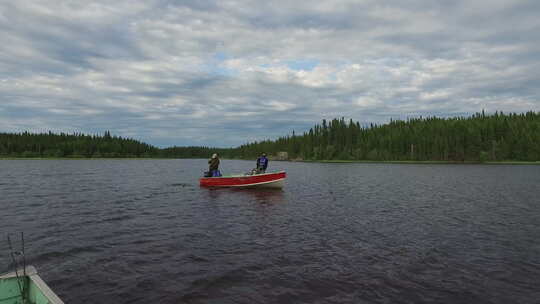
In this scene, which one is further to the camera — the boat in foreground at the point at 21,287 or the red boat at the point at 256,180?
the red boat at the point at 256,180

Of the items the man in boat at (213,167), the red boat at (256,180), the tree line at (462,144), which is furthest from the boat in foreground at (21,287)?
the tree line at (462,144)

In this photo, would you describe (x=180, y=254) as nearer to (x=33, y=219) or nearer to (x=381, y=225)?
(x=381, y=225)

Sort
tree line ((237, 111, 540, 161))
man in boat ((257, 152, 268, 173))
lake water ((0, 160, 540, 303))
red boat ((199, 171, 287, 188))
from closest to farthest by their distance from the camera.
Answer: lake water ((0, 160, 540, 303)) → red boat ((199, 171, 287, 188)) → man in boat ((257, 152, 268, 173)) → tree line ((237, 111, 540, 161))

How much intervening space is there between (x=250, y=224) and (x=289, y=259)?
6.95 meters

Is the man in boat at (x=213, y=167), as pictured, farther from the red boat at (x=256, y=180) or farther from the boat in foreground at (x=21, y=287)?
the boat in foreground at (x=21, y=287)

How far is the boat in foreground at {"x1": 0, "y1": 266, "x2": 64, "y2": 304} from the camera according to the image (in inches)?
278

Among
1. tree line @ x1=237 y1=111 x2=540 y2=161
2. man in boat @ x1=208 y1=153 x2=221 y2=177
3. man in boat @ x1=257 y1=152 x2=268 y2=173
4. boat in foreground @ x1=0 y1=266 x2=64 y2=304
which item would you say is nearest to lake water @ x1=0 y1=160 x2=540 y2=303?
boat in foreground @ x1=0 y1=266 x2=64 y2=304

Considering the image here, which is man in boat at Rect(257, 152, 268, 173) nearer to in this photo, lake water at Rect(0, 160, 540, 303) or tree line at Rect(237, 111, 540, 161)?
lake water at Rect(0, 160, 540, 303)

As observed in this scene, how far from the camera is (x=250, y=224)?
2016cm

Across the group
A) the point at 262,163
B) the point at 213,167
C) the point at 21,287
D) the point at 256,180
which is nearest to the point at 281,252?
the point at 21,287

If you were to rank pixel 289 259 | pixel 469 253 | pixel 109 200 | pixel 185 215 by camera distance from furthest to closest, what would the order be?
1. pixel 109 200
2. pixel 185 215
3. pixel 469 253
4. pixel 289 259

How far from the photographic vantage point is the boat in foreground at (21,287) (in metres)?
7.06

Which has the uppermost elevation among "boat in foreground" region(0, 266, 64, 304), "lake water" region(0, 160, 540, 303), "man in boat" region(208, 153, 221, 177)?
"man in boat" region(208, 153, 221, 177)

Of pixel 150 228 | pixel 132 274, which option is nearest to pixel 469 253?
pixel 132 274
